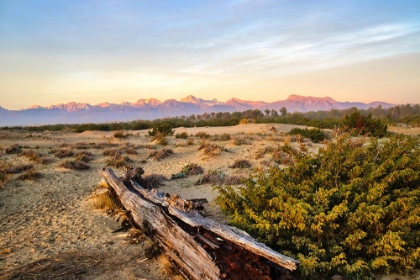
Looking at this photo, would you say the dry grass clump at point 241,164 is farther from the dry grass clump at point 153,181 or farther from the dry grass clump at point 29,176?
the dry grass clump at point 29,176

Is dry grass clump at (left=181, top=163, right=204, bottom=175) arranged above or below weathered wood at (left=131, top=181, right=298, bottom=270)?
below

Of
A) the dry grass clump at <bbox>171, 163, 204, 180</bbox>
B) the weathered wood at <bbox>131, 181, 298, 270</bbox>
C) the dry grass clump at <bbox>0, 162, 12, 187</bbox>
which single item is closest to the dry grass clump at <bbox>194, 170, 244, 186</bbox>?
the dry grass clump at <bbox>171, 163, 204, 180</bbox>

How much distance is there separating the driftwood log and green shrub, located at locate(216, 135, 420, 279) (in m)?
0.45

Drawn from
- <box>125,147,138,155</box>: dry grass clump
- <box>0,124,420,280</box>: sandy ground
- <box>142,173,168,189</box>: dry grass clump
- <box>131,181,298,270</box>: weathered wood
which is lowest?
<box>0,124,420,280</box>: sandy ground

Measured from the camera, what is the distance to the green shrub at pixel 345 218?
3.89 m

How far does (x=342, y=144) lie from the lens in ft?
18.3

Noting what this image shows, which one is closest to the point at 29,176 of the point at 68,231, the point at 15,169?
the point at 15,169

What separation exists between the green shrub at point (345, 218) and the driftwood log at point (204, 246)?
0.45 metres

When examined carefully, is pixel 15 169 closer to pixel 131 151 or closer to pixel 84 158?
pixel 84 158

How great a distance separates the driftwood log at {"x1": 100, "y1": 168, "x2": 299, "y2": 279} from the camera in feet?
11.6

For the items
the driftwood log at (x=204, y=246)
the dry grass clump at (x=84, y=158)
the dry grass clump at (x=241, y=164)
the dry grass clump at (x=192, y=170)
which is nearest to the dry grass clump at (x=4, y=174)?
the dry grass clump at (x=84, y=158)

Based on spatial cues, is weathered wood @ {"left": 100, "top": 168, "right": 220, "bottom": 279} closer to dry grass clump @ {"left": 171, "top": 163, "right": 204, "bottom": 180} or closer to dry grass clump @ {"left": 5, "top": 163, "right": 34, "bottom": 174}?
dry grass clump @ {"left": 171, "top": 163, "right": 204, "bottom": 180}

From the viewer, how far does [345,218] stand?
4.34 m

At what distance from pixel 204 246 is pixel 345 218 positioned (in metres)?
2.12
